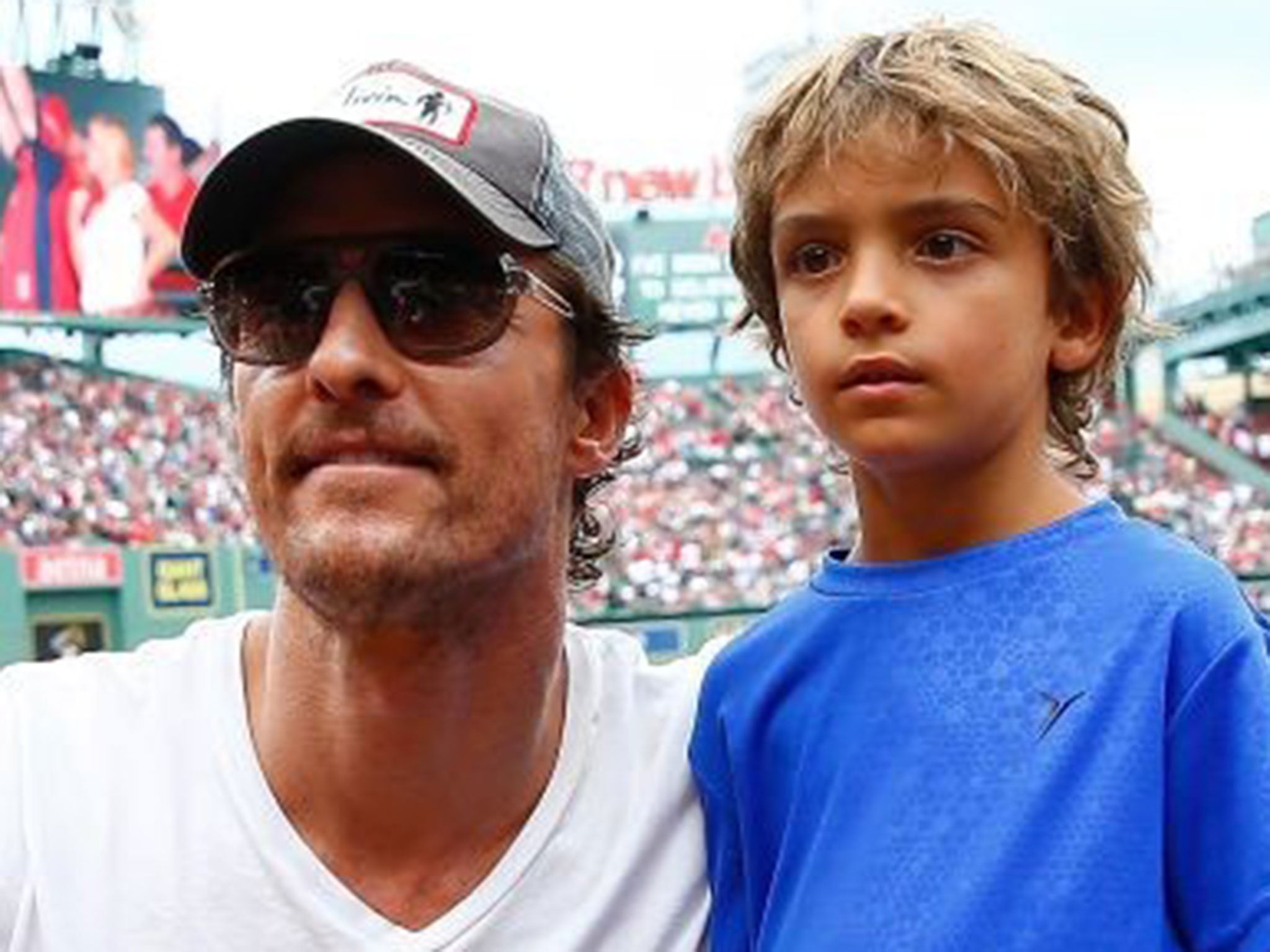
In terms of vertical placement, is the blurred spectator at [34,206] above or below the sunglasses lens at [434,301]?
above

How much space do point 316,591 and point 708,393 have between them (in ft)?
102

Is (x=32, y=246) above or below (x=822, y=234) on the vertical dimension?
above

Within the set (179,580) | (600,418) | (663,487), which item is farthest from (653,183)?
(600,418)

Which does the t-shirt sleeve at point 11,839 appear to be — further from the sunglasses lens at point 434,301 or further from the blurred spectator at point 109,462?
the blurred spectator at point 109,462

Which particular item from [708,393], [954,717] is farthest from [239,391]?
[708,393]

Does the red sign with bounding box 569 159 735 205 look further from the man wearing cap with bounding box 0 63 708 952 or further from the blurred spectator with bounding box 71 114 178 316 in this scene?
the man wearing cap with bounding box 0 63 708 952

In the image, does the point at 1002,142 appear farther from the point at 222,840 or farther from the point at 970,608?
the point at 222,840

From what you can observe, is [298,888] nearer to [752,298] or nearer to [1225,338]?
[752,298]

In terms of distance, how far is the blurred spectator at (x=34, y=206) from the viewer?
28.7 metres

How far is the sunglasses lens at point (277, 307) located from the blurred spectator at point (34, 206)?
92.0 feet

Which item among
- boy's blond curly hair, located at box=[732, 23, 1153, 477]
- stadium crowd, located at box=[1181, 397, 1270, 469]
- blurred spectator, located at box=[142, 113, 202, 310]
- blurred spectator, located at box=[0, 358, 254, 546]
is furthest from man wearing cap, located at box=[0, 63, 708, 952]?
stadium crowd, located at box=[1181, 397, 1270, 469]

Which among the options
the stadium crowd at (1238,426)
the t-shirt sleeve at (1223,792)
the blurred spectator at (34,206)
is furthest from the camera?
the stadium crowd at (1238,426)

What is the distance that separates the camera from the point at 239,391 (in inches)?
80.4

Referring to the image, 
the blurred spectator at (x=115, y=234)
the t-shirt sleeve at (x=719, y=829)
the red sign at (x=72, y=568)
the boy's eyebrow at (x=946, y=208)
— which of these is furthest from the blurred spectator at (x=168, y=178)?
the boy's eyebrow at (x=946, y=208)
